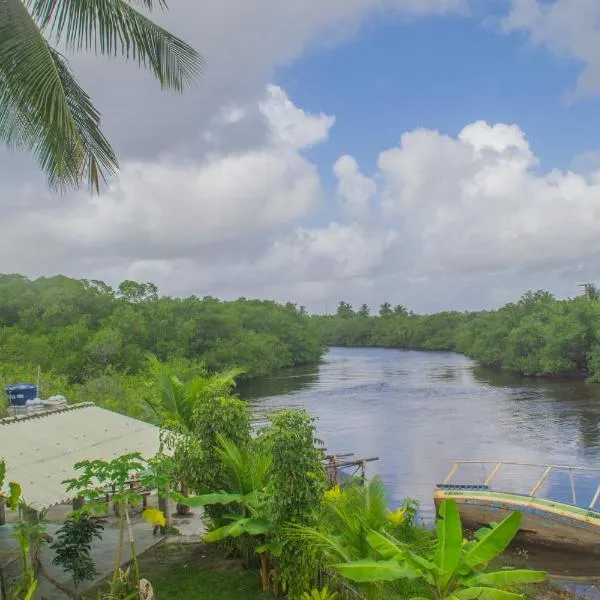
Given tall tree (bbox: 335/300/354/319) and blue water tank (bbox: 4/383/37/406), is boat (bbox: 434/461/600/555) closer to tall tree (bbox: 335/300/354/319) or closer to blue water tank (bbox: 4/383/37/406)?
blue water tank (bbox: 4/383/37/406)

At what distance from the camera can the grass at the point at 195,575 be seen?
8.86 m

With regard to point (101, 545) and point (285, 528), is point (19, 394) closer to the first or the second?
Answer: point (101, 545)

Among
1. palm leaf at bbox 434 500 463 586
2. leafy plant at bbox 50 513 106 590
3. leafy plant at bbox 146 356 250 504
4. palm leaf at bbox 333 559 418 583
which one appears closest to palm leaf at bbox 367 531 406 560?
palm leaf at bbox 333 559 418 583

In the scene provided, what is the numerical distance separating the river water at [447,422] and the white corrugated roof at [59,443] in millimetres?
9156

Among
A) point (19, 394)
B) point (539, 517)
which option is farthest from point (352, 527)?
point (539, 517)

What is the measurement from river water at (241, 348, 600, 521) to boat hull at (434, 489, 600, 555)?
5.31ft

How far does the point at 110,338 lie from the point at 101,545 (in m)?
30.1

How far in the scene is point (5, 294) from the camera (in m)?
48.6

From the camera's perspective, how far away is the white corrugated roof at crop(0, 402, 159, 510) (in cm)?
850

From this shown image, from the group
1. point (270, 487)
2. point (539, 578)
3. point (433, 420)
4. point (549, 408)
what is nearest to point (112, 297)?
point (433, 420)

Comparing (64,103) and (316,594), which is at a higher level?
(64,103)

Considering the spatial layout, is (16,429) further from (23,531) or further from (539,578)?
(539,578)

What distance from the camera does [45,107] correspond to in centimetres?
654

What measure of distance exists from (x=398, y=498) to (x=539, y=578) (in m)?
13.3
